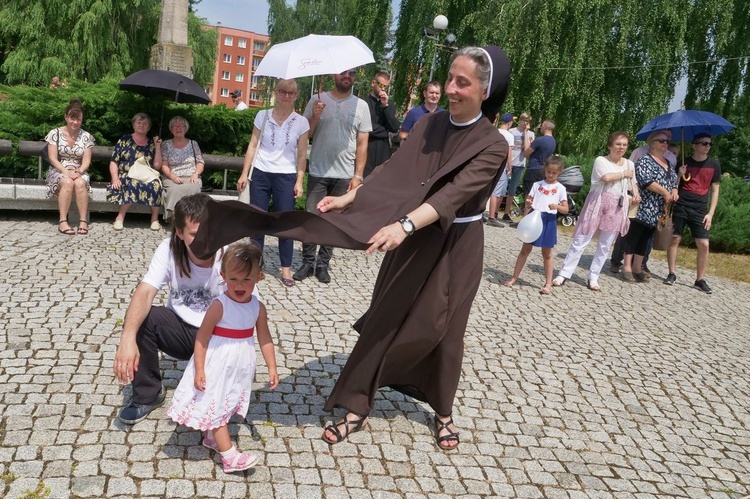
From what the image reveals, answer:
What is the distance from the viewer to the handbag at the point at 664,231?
9367 millimetres

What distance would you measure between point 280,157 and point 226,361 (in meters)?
4.00

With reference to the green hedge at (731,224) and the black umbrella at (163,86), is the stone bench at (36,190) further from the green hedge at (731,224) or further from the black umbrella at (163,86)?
the green hedge at (731,224)

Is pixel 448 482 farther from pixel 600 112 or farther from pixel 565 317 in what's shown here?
pixel 600 112

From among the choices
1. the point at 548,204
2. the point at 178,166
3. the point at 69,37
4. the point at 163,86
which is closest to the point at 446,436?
the point at 548,204

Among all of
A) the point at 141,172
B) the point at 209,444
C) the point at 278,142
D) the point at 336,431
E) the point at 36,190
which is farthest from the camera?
the point at 141,172

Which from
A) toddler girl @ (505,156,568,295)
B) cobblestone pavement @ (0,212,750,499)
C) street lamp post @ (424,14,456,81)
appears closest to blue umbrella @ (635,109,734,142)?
toddler girl @ (505,156,568,295)

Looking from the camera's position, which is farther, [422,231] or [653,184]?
[653,184]

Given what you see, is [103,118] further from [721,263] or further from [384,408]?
[721,263]

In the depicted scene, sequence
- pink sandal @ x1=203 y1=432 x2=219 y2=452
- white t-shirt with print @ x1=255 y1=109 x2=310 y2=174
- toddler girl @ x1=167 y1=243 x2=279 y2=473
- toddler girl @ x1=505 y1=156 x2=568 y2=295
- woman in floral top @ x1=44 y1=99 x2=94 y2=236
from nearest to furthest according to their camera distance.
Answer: toddler girl @ x1=167 y1=243 x2=279 y2=473 → pink sandal @ x1=203 y1=432 x2=219 y2=452 → white t-shirt with print @ x1=255 y1=109 x2=310 y2=174 → toddler girl @ x1=505 y1=156 x2=568 y2=295 → woman in floral top @ x1=44 y1=99 x2=94 y2=236

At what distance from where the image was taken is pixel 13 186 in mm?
8742

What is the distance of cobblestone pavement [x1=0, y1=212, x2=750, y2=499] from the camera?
3.55 meters

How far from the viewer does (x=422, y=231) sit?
3842mm

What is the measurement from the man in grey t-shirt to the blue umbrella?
4.49 metres

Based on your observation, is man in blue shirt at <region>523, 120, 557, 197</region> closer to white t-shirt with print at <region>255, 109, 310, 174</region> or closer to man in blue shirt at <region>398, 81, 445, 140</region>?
man in blue shirt at <region>398, 81, 445, 140</region>
